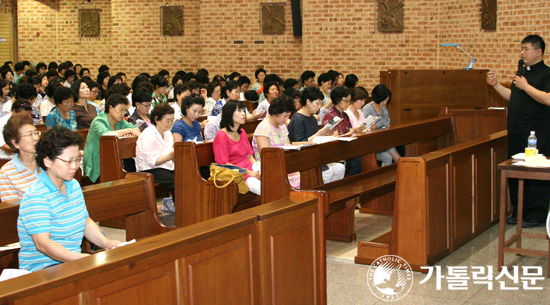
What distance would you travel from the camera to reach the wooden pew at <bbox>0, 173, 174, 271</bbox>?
3.98m

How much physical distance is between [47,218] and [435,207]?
3255mm

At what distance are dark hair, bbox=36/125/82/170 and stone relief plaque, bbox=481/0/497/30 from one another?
31.2 feet

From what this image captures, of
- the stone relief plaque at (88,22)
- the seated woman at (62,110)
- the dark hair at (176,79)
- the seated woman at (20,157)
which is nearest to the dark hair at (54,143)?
the seated woman at (20,157)

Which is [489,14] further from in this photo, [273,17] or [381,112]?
[273,17]

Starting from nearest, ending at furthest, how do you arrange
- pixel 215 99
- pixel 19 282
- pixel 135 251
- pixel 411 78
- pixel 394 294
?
pixel 19 282 < pixel 135 251 < pixel 394 294 < pixel 411 78 < pixel 215 99

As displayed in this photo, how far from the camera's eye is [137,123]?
8031mm

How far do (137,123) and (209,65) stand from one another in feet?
24.7

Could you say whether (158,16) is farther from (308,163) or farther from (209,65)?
(308,163)

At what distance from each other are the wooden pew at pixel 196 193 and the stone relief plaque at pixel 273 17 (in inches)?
345

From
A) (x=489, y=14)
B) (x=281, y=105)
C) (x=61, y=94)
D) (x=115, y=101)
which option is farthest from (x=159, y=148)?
(x=489, y=14)

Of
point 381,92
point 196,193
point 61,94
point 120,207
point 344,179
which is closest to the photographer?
point 120,207

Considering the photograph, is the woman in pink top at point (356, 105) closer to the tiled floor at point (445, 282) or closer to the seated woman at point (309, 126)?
the seated woman at point (309, 126)

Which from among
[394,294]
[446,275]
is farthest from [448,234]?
[394,294]

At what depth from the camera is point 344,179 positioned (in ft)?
22.3
